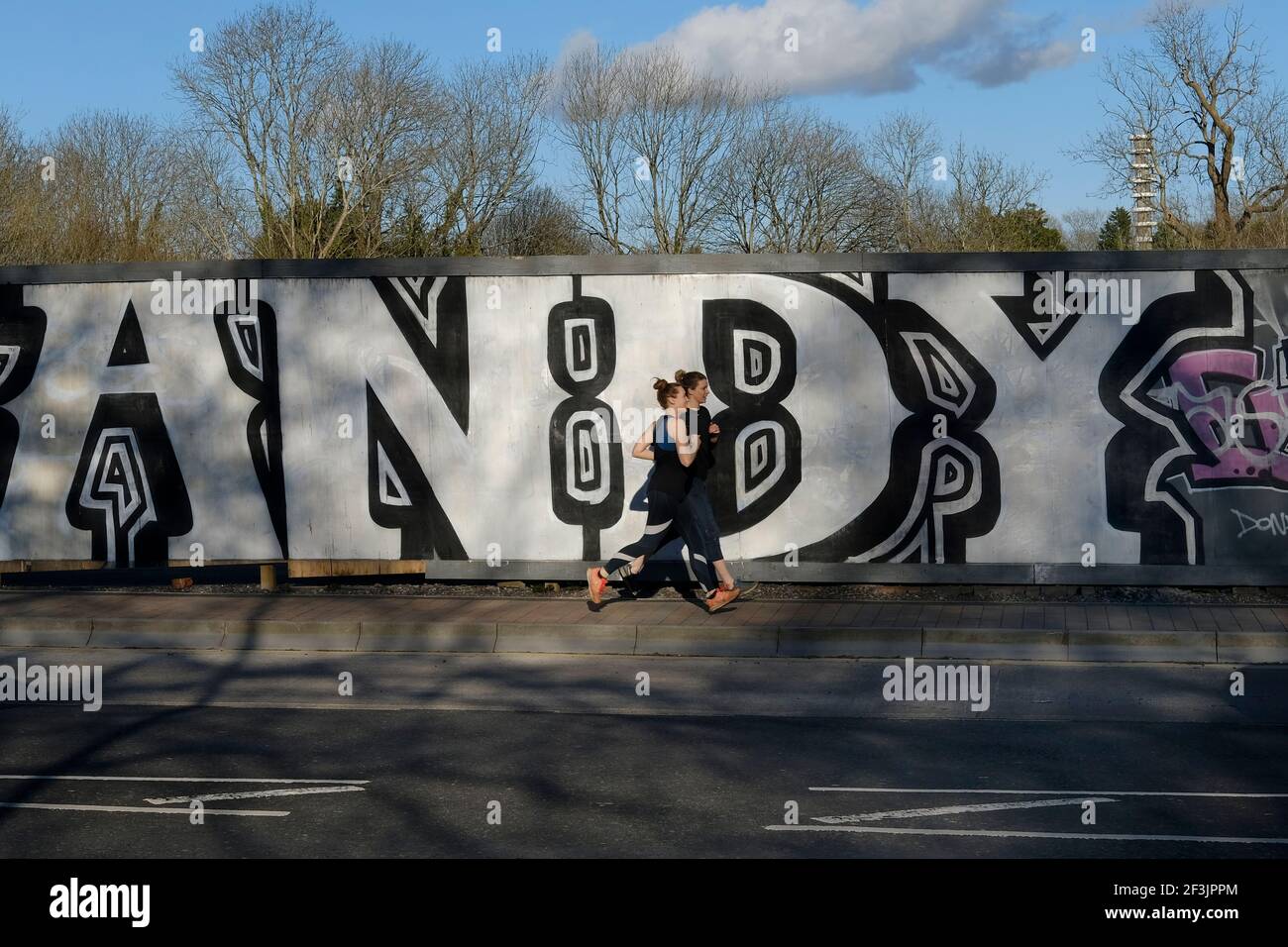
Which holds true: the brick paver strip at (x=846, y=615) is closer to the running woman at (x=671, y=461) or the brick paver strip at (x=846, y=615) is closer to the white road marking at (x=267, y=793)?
the running woman at (x=671, y=461)

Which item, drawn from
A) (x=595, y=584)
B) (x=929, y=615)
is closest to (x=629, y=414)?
(x=595, y=584)

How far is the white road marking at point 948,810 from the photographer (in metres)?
6.34

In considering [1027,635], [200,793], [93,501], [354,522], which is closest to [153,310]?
[93,501]

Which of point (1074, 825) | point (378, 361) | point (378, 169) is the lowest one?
point (1074, 825)

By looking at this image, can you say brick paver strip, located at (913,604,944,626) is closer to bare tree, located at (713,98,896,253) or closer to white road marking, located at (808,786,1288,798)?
white road marking, located at (808,786,1288,798)

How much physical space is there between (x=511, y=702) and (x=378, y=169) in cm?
4166

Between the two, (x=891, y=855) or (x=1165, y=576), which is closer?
(x=891, y=855)

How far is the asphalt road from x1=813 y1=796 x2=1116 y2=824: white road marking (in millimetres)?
17

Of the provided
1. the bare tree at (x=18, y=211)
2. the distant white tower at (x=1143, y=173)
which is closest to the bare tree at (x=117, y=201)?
the bare tree at (x=18, y=211)

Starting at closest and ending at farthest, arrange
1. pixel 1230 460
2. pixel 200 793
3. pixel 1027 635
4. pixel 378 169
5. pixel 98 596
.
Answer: pixel 200 793 → pixel 1027 635 → pixel 1230 460 → pixel 98 596 → pixel 378 169

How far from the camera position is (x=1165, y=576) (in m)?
11.7

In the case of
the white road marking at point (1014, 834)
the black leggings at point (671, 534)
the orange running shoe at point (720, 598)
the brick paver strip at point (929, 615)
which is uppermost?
the black leggings at point (671, 534)

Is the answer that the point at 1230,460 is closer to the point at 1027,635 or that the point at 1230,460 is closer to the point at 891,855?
the point at 1027,635

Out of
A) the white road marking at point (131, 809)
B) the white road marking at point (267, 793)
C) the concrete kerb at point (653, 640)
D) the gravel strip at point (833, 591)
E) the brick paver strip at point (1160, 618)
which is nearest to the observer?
the white road marking at point (131, 809)
